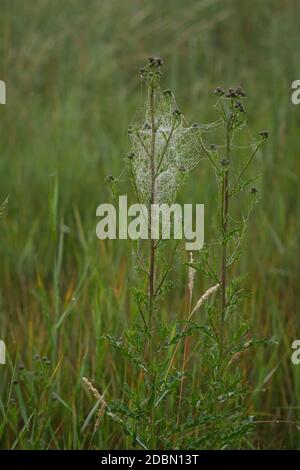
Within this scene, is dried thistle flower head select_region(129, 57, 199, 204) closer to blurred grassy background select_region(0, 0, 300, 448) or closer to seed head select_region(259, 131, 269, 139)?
seed head select_region(259, 131, 269, 139)

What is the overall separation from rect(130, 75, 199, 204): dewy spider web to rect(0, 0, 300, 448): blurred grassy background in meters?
0.28

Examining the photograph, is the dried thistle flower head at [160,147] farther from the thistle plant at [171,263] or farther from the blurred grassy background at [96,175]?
the blurred grassy background at [96,175]

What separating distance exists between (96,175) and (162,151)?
190 centimetres

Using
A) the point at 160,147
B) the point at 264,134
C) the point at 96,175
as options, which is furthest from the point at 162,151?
the point at 96,175

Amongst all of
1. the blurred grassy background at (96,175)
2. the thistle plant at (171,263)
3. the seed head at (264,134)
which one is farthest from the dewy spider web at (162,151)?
the blurred grassy background at (96,175)

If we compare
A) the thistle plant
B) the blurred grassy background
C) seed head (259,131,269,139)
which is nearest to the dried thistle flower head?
the thistle plant

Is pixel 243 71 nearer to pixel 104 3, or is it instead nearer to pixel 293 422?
pixel 104 3

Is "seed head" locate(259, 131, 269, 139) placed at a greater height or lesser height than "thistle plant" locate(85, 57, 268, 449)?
greater

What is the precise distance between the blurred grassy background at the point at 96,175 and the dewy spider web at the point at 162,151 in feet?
0.93

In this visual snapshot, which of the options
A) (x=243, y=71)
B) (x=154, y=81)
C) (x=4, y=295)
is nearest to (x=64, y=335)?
(x=4, y=295)

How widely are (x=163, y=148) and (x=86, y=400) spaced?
2.99ft

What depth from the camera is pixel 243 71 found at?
15.3ft

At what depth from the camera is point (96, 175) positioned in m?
3.64

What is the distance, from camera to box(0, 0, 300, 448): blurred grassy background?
2324mm
